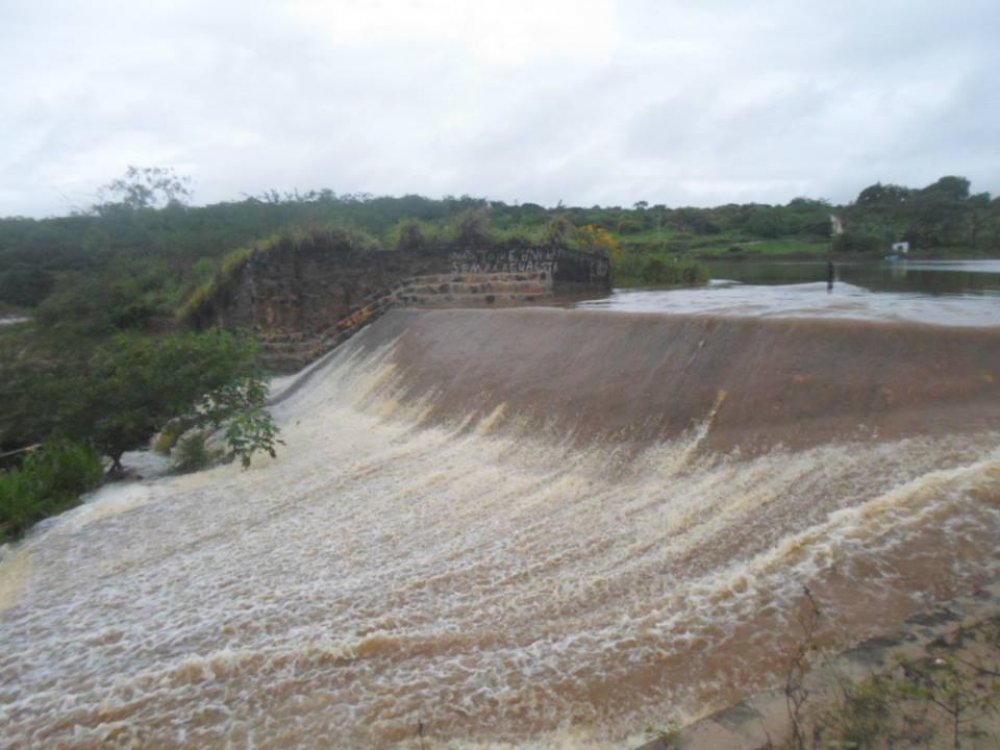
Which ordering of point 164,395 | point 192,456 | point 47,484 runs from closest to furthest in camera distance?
1. point 47,484
2. point 192,456
3. point 164,395

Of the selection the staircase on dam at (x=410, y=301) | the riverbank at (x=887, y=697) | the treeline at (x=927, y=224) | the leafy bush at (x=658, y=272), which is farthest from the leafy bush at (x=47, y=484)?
the treeline at (x=927, y=224)

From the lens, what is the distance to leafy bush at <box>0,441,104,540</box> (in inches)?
288

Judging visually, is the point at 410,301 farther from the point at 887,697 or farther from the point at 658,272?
the point at 887,697

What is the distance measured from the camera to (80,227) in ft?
117

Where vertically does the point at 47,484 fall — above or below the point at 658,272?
below

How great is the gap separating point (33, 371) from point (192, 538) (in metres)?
9.58

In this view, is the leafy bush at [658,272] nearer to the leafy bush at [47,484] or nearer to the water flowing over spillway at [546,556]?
the water flowing over spillway at [546,556]

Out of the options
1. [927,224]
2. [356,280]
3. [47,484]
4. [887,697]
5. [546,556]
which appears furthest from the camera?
[927,224]

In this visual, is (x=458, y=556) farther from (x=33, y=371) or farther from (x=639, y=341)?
(x=33, y=371)

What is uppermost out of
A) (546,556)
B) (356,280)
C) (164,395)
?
(356,280)

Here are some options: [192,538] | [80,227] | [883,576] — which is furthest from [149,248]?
[883,576]

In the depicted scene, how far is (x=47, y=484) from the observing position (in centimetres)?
814

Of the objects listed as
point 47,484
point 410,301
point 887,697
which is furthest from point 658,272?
point 887,697

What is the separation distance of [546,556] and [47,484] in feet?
20.1
